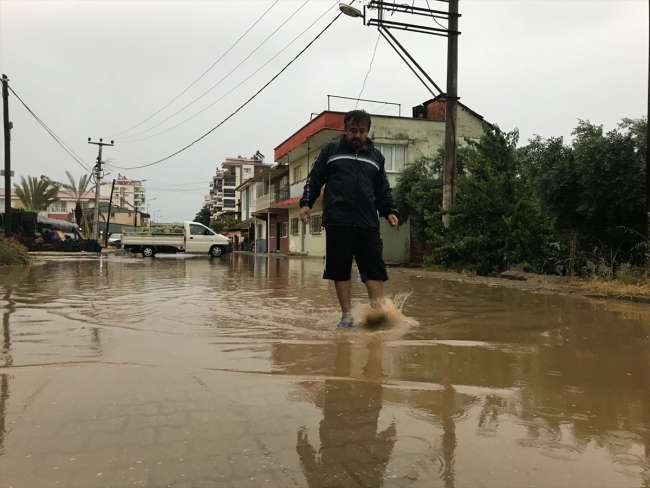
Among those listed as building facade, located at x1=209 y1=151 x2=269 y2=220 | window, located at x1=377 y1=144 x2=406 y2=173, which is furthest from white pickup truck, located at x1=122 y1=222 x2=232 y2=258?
building facade, located at x1=209 y1=151 x2=269 y2=220

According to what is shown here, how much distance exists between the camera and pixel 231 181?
10125 cm

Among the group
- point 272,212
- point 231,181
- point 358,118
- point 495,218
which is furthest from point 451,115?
point 231,181

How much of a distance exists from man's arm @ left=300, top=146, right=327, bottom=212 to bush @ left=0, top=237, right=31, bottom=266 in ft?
37.6

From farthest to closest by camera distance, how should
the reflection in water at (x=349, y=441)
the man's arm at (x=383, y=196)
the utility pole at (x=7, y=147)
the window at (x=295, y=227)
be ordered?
1. the window at (x=295, y=227)
2. the utility pole at (x=7, y=147)
3. the man's arm at (x=383, y=196)
4. the reflection in water at (x=349, y=441)

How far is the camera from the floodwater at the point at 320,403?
170cm

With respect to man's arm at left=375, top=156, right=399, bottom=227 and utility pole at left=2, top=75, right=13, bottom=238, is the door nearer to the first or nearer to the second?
utility pole at left=2, top=75, right=13, bottom=238

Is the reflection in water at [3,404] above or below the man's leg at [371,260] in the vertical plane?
below

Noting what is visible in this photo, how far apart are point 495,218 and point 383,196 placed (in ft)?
26.1

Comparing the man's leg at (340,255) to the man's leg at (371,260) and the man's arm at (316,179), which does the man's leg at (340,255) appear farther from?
the man's arm at (316,179)

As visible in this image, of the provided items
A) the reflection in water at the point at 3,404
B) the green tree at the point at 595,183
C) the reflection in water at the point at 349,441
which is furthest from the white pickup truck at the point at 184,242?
the reflection in water at the point at 349,441

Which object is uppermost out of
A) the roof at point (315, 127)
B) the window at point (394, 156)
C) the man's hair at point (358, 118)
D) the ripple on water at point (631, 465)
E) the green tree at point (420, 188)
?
the roof at point (315, 127)

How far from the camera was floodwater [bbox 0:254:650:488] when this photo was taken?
170 cm

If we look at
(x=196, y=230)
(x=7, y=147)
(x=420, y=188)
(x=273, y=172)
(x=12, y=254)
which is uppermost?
(x=273, y=172)

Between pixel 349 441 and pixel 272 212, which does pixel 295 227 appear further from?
pixel 349 441
